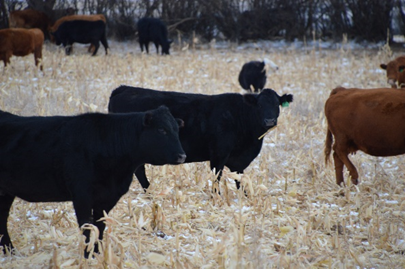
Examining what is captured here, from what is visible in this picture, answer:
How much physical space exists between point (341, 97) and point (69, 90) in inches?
251

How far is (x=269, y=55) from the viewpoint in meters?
17.2

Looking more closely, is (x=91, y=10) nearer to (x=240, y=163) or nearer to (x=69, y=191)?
(x=240, y=163)

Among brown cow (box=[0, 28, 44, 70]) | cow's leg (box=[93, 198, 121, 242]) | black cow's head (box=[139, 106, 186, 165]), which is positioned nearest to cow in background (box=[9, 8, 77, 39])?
brown cow (box=[0, 28, 44, 70])

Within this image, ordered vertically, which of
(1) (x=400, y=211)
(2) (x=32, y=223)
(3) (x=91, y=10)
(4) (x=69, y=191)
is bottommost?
(1) (x=400, y=211)

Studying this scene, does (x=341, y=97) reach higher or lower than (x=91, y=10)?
lower

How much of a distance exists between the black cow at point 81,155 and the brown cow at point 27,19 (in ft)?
53.3

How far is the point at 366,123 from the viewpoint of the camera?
6.00 metres

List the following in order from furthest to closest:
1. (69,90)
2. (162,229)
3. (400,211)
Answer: (69,90) → (400,211) → (162,229)

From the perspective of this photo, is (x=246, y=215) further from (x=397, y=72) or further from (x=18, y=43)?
(x=18, y=43)

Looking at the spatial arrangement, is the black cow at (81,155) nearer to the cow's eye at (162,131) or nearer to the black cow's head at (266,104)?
the cow's eye at (162,131)

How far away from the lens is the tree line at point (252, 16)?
2016 cm

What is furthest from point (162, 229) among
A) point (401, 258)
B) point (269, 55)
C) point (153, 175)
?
point (269, 55)

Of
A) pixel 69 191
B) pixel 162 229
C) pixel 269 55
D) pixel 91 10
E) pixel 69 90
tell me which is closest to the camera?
pixel 69 191

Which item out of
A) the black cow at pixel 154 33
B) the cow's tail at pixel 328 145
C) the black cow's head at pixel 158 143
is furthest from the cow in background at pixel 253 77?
the black cow's head at pixel 158 143
